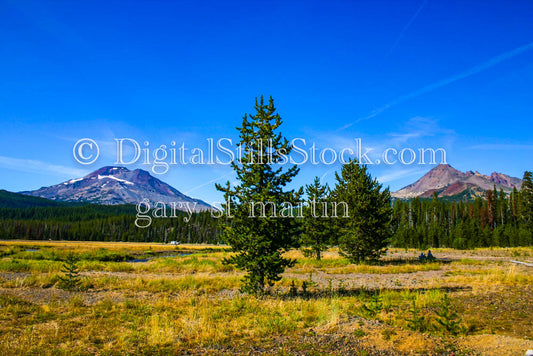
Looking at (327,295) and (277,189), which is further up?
(277,189)

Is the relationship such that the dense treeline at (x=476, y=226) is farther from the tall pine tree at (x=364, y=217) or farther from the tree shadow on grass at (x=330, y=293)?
the tree shadow on grass at (x=330, y=293)

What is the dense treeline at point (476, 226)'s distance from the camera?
70.4m

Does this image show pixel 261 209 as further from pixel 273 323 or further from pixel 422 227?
pixel 422 227

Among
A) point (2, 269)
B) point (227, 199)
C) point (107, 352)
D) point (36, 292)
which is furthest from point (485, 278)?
point (2, 269)

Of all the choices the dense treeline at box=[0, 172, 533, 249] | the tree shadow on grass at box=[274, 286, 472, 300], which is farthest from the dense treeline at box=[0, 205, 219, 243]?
the tree shadow on grass at box=[274, 286, 472, 300]

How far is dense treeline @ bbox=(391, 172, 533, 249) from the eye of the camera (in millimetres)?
70438

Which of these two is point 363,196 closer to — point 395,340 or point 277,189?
point 277,189

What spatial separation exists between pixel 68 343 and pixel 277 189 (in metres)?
9.60

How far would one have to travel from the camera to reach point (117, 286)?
19781mm

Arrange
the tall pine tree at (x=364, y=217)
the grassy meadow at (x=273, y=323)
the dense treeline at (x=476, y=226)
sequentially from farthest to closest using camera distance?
the dense treeline at (x=476, y=226), the tall pine tree at (x=364, y=217), the grassy meadow at (x=273, y=323)

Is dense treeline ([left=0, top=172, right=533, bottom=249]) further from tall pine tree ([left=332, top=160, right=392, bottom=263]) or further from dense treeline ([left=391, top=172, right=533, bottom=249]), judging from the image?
tall pine tree ([left=332, top=160, right=392, bottom=263])

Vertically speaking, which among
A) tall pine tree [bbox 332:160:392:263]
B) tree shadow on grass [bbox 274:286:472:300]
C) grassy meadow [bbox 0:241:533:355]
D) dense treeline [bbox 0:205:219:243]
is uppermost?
tall pine tree [bbox 332:160:392:263]

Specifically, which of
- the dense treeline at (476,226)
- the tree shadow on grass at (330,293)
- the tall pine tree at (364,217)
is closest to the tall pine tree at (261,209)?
the tree shadow on grass at (330,293)

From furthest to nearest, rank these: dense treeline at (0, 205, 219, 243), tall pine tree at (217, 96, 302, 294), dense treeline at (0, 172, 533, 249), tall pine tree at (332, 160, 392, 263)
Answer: dense treeline at (0, 205, 219, 243) < dense treeline at (0, 172, 533, 249) < tall pine tree at (332, 160, 392, 263) < tall pine tree at (217, 96, 302, 294)
